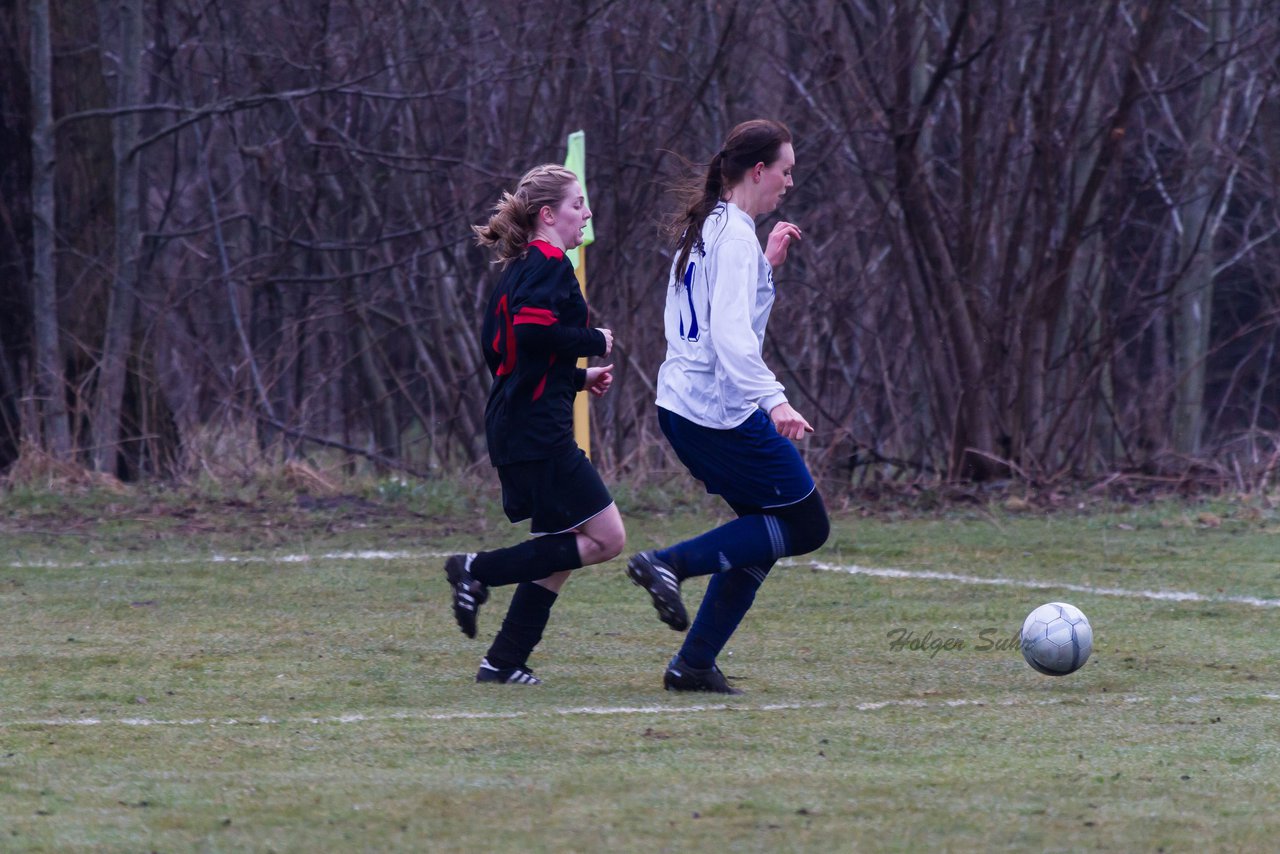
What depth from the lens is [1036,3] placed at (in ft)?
39.8

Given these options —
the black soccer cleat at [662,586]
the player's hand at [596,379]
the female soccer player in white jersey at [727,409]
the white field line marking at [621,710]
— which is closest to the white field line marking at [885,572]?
the white field line marking at [621,710]

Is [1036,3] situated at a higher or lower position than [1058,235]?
higher

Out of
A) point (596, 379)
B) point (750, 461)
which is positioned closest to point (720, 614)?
point (750, 461)

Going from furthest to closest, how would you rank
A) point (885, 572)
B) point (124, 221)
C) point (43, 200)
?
point (124, 221)
point (43, 200)
point (885, 572)

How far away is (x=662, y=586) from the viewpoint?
4.93 meters

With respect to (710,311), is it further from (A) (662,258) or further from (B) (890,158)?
(A) (662,258)

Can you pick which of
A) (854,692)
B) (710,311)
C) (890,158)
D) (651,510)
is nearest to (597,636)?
(854,692)

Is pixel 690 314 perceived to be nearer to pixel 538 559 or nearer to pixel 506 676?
pixel 538 559

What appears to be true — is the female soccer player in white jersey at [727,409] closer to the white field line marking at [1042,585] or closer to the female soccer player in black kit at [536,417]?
the female soccer player in black kit at [536,417]

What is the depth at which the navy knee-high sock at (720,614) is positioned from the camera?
5.13 meters

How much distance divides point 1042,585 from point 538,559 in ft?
11.2

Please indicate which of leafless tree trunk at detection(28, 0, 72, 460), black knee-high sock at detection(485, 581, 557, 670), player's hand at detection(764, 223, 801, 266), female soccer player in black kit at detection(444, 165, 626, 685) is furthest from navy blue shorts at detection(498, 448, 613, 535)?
leafless tree trunk at detection(28, 0, 72, 460)

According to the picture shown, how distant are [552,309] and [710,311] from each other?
0.48m
